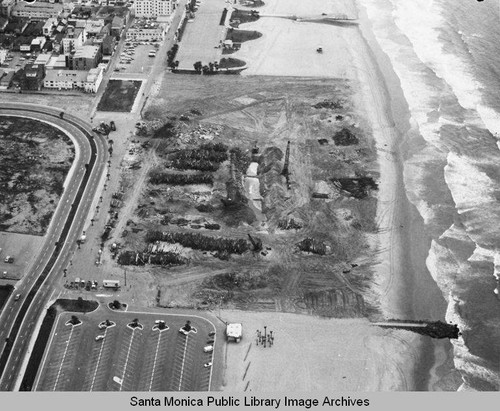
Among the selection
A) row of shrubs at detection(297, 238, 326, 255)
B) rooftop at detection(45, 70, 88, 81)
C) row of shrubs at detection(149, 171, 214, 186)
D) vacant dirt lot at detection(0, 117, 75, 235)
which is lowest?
rooftop at detection(45, 70, 88, 81)

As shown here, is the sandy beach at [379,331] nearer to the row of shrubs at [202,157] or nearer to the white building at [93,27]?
the row of shrubs at [202,157]

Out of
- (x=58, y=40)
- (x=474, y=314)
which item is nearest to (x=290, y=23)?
(x=58, y=40)

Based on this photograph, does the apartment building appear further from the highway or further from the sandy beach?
the sandy beach

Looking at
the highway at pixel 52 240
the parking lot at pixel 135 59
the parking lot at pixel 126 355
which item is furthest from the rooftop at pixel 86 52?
the parking lot at pixel 126 355

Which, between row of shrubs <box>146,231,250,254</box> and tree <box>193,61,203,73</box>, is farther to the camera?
tree <box>193,61,203,73</box>

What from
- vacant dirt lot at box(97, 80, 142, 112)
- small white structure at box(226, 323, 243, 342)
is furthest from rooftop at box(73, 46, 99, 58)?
small white structure at box(226, 323, 243, 342)

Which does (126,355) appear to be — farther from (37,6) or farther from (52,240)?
(37,6)

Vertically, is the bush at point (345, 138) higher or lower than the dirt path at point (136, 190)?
higher
